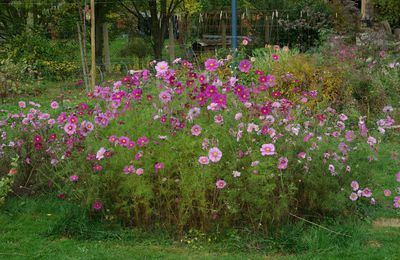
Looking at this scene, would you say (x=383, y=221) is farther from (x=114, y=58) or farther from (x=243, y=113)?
(x=114, y=58)

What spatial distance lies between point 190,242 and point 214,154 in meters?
0.70

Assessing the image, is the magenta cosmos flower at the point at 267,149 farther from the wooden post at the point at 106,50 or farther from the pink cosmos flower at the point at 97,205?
the wooden post at the point at 106,50

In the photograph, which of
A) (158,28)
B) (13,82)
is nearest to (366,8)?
(158,28)

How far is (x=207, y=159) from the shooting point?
12.5 feet

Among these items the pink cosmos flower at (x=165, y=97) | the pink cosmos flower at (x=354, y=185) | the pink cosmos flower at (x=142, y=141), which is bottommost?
the pink cosmos flower at (x=354, y=185)

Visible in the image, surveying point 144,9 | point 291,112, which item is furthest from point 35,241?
point 144,9

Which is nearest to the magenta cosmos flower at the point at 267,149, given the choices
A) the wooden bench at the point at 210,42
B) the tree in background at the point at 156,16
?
the tree in background at the point at 156,16

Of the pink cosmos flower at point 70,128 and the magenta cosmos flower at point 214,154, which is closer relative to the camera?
the magenta cosmos flower at point 214,154

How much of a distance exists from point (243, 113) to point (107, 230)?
50.2 inches

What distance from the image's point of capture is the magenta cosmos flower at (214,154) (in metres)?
3.76

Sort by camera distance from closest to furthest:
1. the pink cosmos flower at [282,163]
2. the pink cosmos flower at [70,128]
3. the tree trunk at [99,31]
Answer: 1. the pink cosmos flower at [282,163]
2. the pink cosmos flower at [70,128]
3. the tree trunk at [99,31]

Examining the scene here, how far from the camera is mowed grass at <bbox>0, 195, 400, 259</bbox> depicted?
3896 mm

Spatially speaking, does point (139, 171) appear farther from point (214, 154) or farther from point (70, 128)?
point (70, 128)

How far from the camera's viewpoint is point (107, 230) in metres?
4.31
